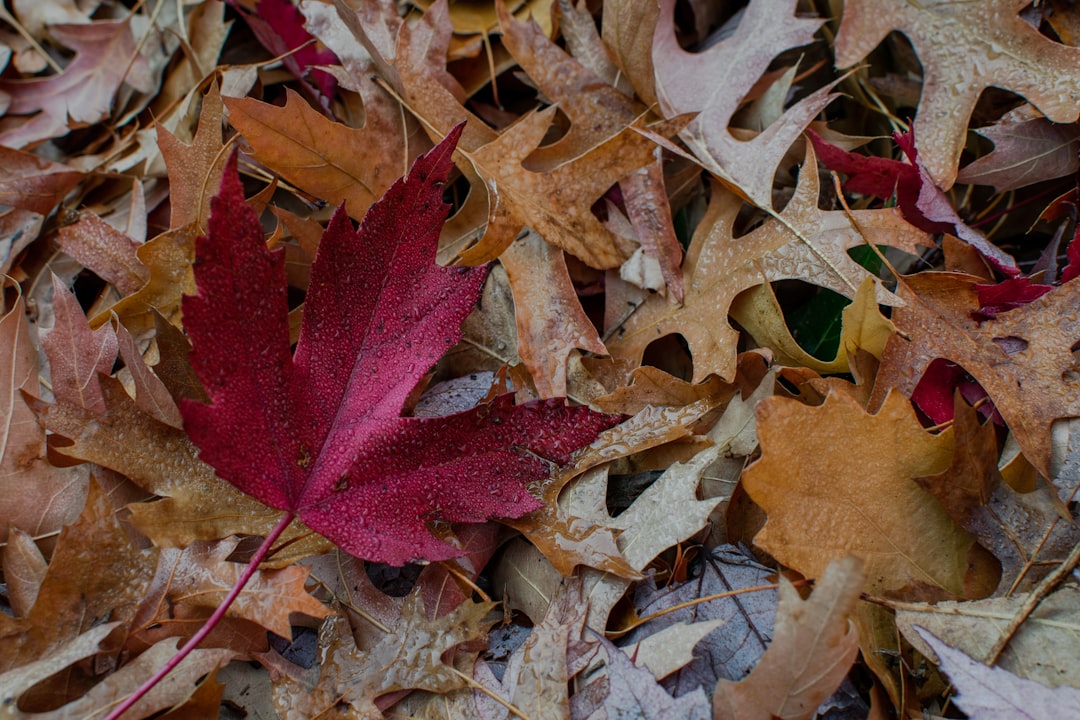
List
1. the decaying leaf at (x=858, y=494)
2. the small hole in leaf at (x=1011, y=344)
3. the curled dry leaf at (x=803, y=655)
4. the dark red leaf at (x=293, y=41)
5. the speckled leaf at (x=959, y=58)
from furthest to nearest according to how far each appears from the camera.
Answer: the dark red leaf at (x=293, y=41), the speckled leaf at (x=959, y=58), the small hole in leaf at (x=1011, y=344), the decaying leaf at (x=858, y=494), the curled dry leaf at (x=803, y=655)

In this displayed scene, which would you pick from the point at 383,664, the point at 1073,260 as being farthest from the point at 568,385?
the point at 1073,260

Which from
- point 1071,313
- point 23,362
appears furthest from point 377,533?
point 1071,313

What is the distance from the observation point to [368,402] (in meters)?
0.73

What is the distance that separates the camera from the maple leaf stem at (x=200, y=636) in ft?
2.10

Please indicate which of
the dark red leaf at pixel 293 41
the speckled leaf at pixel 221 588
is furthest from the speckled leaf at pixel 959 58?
the speckled leaf at pixel 221 588

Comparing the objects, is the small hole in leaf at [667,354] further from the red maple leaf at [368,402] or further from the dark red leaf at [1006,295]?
the dark red leaf at [1006,295]

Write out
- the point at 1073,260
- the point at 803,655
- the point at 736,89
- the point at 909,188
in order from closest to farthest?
the point at 803,655, the point at 1073,260, the point at 909,188, the point at 736,89

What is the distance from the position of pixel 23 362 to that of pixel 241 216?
471mm

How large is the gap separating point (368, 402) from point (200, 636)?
10.2 inches

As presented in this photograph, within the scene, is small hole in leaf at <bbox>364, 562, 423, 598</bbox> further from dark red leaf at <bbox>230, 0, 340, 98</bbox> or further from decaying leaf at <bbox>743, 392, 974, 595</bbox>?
dark red leaf at <bbox>230, 0, 340, 98</bbox>

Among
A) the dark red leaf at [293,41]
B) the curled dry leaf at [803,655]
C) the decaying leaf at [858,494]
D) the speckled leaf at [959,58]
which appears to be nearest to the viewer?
the curled dry leaf at [803,655]

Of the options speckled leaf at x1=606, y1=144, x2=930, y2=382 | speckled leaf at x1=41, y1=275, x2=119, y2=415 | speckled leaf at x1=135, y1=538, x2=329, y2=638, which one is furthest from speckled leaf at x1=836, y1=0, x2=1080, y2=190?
speckled leaf at x1=41, y1=275, x2=119, y2=415

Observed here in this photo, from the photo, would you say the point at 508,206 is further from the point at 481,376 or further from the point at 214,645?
the point at 214,645

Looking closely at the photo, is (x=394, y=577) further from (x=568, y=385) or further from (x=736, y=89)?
(x=736, y=89)
